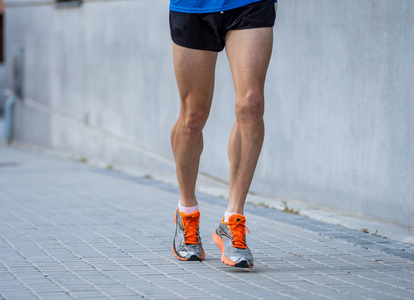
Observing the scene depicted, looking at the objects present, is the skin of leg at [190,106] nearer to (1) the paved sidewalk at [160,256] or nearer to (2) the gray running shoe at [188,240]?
(2) the gray running shoe at [188,240]

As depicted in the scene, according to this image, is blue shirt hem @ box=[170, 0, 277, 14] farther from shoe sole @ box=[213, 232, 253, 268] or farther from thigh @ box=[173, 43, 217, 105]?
shoe sole @ box=[213, 232, 253, 268]

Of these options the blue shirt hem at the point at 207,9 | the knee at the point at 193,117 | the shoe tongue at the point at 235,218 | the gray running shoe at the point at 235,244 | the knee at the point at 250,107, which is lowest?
the gray running shoe at the point at 235,244

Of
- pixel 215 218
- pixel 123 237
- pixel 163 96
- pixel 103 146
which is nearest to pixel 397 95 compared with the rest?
pixel 215 218

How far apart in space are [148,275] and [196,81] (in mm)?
1002

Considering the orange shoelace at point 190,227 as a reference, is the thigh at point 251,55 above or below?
above

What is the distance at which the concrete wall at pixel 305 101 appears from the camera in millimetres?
5293

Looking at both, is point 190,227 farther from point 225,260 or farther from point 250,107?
point 250,107

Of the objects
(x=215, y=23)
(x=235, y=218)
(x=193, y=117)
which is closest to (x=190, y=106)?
(x=193, y=117)

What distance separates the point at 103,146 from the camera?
9820 millimetres

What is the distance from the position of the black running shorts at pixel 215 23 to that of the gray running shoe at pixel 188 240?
88cm

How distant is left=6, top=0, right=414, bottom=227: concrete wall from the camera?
5293 mm

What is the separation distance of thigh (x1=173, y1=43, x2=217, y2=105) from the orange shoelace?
60cm

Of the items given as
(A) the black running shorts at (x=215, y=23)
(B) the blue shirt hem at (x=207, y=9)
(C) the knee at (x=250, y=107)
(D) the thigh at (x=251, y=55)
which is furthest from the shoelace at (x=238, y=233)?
(B) the blue shirt hem at (x=207, y=9)

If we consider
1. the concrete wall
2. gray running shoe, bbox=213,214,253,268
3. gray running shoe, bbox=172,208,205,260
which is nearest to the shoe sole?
gray running shoe, bbox=213,214,253,268
